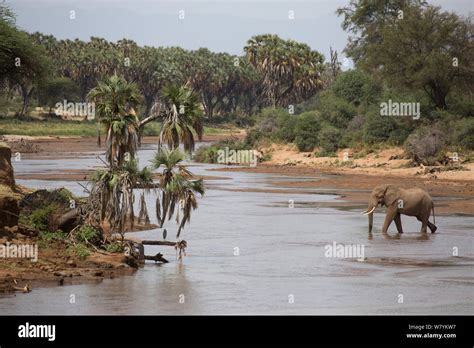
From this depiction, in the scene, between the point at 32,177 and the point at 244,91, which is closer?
the point at 32,177

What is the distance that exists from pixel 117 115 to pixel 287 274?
6.33 metres

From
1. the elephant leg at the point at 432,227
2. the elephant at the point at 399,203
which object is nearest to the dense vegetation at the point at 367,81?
the elephant at the point at 399,203

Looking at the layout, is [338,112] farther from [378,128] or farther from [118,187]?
[118,187]

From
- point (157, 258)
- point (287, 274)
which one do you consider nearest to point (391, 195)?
point (287, 274)

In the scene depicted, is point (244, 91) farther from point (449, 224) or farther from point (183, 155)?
point (183, 155)

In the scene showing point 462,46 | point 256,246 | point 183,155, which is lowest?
point 256,246

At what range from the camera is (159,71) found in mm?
159875

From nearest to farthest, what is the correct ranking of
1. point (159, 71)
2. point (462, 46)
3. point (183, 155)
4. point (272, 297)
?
1. point (272, 297)
2. point (183, 155)
3. point (462, 46)
4. point (159, 71)

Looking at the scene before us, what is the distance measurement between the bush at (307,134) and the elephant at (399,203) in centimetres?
4067

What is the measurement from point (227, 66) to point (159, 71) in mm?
14023

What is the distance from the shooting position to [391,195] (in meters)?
36.7

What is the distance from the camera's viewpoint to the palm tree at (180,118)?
2842cm

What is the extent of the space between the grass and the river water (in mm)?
76159
